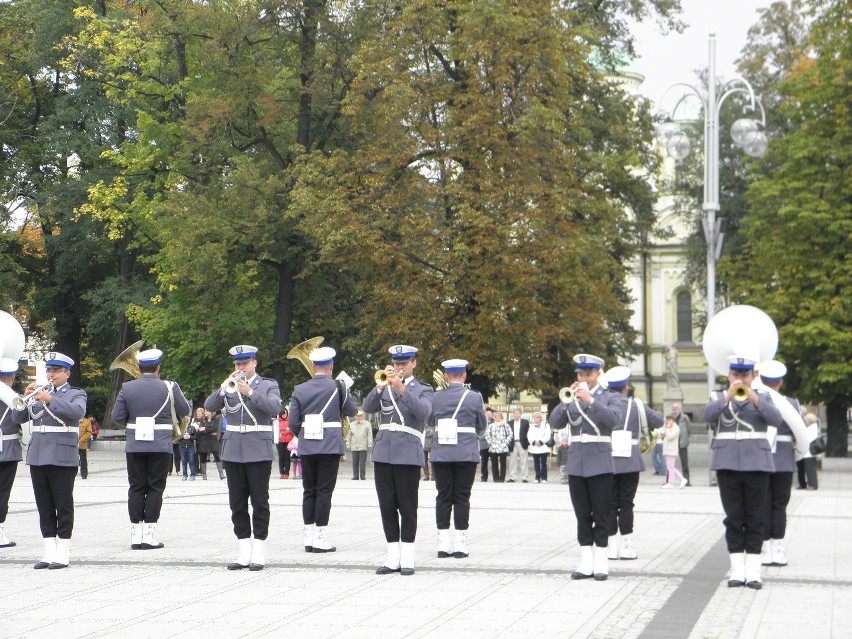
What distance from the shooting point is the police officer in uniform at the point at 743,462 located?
11.7 metres

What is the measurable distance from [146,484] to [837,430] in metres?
31.4

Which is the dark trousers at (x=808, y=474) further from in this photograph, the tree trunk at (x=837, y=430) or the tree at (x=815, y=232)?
the tree trunk at (x=837, y=430)

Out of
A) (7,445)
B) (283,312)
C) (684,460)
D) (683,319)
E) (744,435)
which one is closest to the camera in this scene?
(744,435)

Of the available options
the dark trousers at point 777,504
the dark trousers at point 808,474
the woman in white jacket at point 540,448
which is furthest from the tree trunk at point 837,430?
the dark trousers at point 777,504

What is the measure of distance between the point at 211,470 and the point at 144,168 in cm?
1279

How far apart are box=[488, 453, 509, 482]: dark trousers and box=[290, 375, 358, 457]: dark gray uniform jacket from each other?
1779 centimetres

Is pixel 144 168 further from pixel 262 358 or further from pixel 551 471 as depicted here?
pixel 551 471

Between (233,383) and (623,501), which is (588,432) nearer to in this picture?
(623,501)

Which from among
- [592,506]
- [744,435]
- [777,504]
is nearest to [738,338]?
[777,504]

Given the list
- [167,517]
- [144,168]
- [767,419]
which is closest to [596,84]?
[144,168]

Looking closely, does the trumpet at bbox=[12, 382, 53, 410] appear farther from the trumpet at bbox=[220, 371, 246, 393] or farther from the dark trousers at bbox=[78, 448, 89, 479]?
the dark trousers at bbox=[78, 448, 89, 479]

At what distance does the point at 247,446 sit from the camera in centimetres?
1339

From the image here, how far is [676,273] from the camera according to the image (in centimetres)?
8319

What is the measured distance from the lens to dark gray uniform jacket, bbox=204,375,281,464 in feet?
43.9
